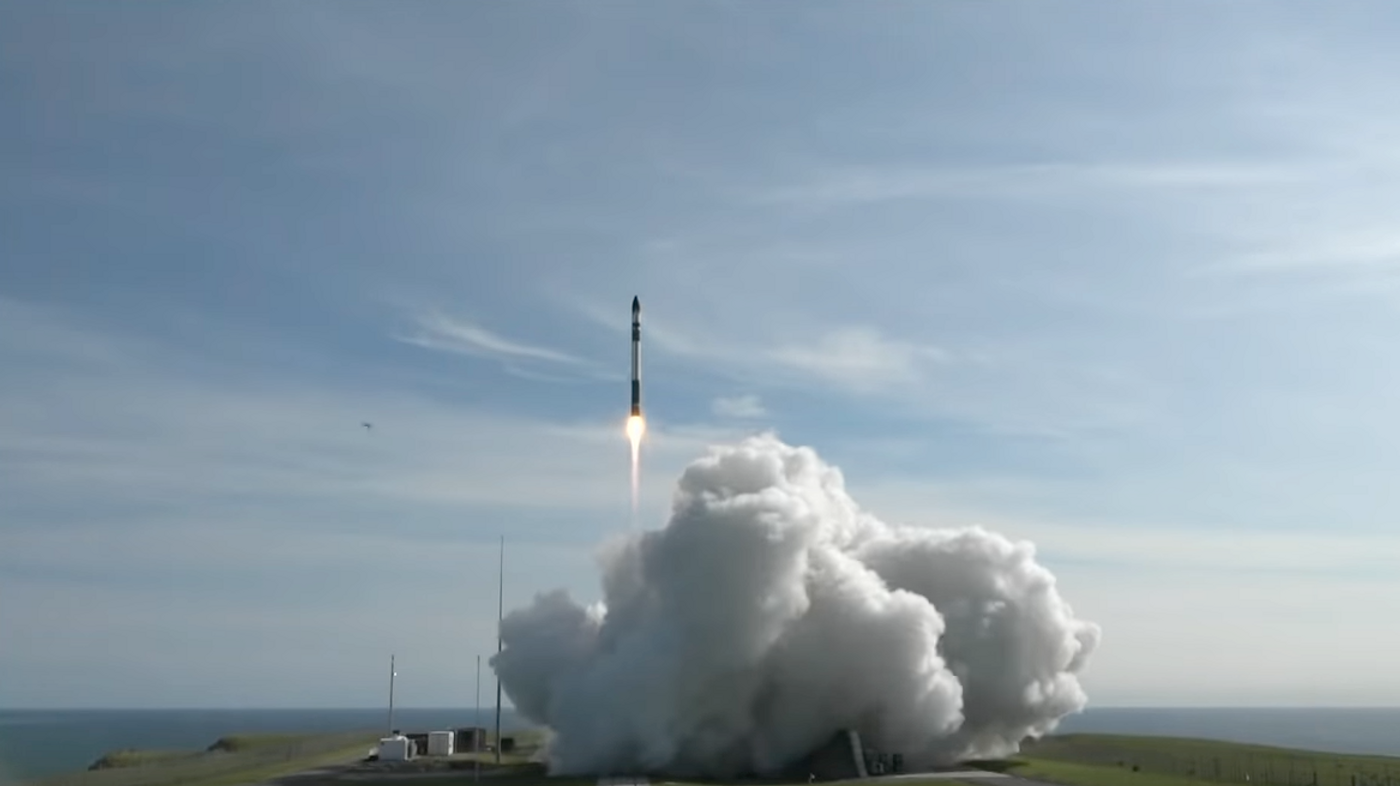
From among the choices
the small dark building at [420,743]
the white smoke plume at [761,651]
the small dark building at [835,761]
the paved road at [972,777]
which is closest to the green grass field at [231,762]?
the small dark building at [420,743]

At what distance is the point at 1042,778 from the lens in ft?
195

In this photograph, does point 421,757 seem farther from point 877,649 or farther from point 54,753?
point 54,753

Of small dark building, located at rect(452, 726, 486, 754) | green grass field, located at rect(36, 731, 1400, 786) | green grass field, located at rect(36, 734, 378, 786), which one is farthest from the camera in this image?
small dark building, located at rect(452, 726, 486, 754)

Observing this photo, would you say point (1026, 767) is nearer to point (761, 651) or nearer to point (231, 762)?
point (761, 651)

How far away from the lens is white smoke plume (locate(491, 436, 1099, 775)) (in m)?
67.9

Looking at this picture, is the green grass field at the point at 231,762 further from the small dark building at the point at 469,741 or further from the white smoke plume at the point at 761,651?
the white smoke plume at the point at 761,651

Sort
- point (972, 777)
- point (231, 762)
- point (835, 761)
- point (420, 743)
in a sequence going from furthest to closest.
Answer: point (420, 743)
point (231, 762)
point (835, 761)
point (972, 777)

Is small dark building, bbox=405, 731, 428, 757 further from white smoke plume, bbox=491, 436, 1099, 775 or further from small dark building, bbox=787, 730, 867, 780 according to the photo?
small dark building, bbox=787, 730, 867, 780

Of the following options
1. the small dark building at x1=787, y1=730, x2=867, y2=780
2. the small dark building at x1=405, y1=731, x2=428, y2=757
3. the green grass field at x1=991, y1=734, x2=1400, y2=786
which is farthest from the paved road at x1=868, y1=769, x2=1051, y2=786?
the small dark building at x1=405, y1=731, x2=428, y2=757

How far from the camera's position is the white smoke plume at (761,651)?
67938 millimetres

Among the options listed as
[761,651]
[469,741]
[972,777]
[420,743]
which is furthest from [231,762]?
[972,777]

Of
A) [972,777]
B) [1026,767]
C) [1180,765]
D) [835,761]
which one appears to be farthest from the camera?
[1180,765]

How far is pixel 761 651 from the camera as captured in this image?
70.1 metres

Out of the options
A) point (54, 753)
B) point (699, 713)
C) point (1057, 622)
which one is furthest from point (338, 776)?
point (54, 753)
